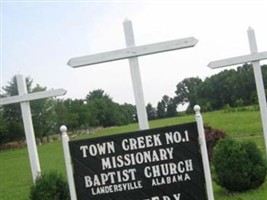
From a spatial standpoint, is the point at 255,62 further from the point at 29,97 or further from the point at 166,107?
the point at 166,107

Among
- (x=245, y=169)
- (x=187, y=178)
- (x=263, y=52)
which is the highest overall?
(x=263, y=52)

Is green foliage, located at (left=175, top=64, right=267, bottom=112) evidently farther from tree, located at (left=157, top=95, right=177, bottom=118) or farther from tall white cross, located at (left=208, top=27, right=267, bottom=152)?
tall white cross, located at (left=208, top=27, right=267, bottom=152)

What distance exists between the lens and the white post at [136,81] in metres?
6.68

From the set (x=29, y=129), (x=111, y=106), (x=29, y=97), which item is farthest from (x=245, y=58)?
(x=111, y=106)

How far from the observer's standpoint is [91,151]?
5723mm

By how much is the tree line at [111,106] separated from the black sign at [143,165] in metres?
41.9

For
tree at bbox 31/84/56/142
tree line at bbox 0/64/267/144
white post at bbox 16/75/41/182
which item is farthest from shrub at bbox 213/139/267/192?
tree at bbox 31/84/56/142

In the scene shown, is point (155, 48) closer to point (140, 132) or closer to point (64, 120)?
point (140, 132)

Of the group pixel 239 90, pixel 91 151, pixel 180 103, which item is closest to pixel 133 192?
pixel 91 151

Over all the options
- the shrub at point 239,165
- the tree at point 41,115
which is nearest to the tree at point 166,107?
the tree at point 41,115

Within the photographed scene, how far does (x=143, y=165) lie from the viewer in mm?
5711

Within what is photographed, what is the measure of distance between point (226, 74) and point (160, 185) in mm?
58646

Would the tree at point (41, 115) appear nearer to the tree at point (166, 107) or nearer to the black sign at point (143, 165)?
the tree at point (166, 107)

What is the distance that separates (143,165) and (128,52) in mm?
1795
